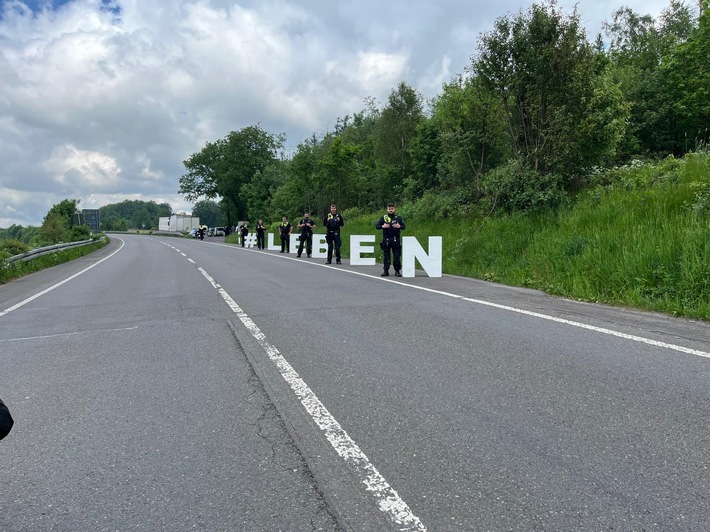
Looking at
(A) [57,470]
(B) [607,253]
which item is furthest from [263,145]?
(A) [57,470]

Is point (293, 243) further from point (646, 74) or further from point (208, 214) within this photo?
A: point (208, 214)

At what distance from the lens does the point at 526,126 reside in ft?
51.7

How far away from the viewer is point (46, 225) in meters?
42.6

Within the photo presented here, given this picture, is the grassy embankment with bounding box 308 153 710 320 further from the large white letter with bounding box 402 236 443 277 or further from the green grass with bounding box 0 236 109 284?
the green grass with bounding box 0 236 109 284

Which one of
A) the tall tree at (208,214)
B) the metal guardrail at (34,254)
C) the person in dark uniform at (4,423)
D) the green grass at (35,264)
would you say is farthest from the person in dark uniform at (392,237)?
the tall tree at (208,214)

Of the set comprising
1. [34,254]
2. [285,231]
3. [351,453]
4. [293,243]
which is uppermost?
[285,231]

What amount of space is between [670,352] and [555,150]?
11.1 meters

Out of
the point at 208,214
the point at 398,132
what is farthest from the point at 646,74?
the point at 208,214

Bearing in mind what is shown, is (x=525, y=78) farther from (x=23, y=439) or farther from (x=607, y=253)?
(x=23, y=439)

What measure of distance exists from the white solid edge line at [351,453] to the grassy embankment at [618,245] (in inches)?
224

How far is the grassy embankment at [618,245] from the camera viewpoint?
7.81 meters

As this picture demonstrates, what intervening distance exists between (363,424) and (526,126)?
14.5 m

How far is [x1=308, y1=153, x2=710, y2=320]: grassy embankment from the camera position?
781 centimetres

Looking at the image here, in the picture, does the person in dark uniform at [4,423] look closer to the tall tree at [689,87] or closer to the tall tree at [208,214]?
the tall tree at [689,87]
